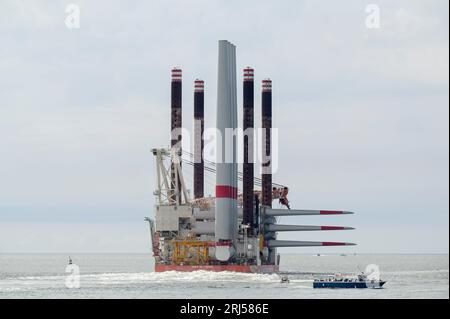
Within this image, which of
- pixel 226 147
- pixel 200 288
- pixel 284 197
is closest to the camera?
pixel 200 288

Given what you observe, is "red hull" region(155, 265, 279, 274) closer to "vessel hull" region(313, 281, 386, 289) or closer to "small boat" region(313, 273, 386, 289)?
"small boat" region(313, 273, 386, 289)

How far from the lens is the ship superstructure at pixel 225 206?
165125 mm

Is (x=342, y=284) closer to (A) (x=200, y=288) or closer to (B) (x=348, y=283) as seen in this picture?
(B) (x=348, y=283)

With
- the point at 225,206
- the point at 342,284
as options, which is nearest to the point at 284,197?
the point at 225,206

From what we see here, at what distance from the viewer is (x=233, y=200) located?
167750 mm

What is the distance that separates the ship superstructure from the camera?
165 meters

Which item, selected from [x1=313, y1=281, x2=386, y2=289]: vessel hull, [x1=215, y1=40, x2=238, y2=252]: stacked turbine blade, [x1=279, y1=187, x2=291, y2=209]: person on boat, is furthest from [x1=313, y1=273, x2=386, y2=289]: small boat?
[x1=279, y1=187, x2=291, y2=209]: person on boat

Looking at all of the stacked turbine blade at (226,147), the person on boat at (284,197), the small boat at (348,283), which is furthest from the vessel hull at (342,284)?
the person on boat at (284,197)

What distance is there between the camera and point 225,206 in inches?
6540

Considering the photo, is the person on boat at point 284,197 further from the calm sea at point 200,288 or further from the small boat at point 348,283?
the small boat at point 348,283

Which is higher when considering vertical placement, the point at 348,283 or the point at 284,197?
the point at 284,197

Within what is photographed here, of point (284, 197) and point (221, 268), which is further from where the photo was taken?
point (284, 197)
